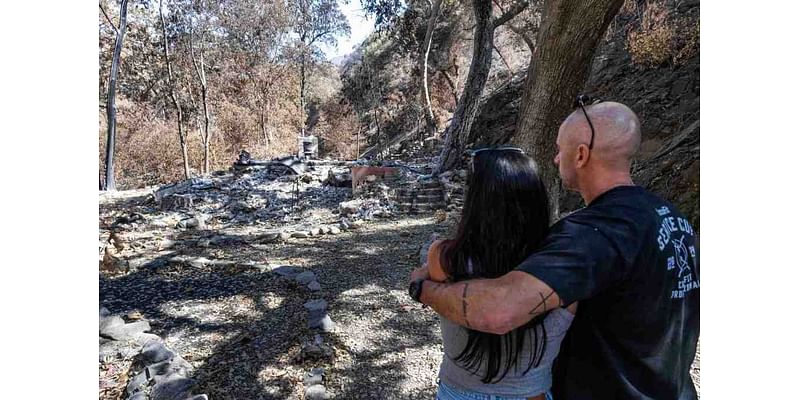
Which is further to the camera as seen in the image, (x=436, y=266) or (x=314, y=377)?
(x=314, y=377)

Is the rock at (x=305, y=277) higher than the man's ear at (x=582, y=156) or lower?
lower

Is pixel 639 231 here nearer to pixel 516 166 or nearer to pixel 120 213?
pixel 516 166

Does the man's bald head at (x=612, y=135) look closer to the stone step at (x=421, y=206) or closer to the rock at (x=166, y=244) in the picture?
the rock at (x=166, y=244)

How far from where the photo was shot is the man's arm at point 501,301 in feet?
2.91

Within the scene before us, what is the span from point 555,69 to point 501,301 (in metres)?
2.16

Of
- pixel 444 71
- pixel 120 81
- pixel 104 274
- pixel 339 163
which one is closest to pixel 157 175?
pixel 120 81

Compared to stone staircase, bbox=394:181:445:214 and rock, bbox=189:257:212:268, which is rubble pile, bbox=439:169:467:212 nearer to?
stone staircase, bbox=394:181:445:214

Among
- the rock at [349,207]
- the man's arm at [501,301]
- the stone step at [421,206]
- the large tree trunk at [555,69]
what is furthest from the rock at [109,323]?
the stone step at [421,206]

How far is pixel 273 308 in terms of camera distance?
12.3 ft

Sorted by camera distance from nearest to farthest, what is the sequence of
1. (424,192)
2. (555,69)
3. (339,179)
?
(555,69) < (424,192) < (339,179)

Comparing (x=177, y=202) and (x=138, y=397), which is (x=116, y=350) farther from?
(x=177, y=202)

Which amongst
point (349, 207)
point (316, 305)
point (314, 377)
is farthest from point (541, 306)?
point (349, 207)

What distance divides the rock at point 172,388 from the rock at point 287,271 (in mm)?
2076

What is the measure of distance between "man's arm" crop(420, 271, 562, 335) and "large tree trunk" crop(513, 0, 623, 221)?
6.64 ft
